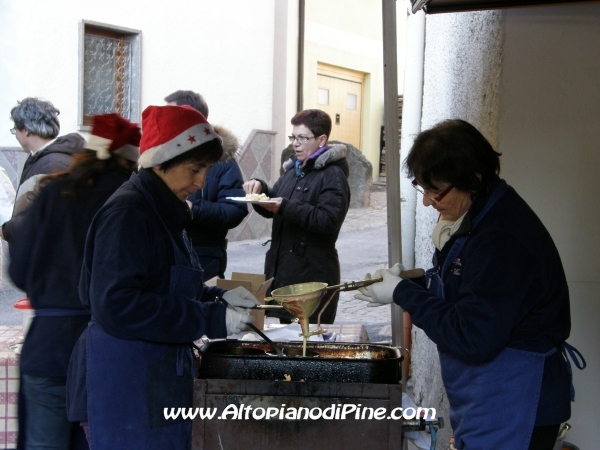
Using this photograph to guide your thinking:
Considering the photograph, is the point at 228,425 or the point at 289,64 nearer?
the point at 228,425

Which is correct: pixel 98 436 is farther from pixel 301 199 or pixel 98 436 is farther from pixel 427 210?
pixel 427 210

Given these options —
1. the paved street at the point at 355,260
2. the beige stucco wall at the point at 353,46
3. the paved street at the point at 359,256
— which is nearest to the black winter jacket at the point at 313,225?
the paved street at the point at 355,260

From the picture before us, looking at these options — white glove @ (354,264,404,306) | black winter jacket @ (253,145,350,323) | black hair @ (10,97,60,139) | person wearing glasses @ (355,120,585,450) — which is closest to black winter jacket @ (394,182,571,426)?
person wearing glasses @ (355,120,585,450)

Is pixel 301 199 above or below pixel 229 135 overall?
below

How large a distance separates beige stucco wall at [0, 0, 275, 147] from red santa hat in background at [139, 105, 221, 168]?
668cm

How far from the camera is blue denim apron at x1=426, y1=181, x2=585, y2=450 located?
2234 millimetres

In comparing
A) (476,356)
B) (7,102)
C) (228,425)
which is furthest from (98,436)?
(7,102)

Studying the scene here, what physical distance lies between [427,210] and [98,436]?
3.16 metres

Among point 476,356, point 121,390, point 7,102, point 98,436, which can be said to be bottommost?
point 98,436

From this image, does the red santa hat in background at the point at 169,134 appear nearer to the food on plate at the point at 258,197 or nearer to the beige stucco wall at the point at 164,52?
the food on plate at the point at 258,197

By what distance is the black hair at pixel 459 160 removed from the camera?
7.51 ft

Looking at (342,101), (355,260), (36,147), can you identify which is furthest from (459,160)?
(342,101)

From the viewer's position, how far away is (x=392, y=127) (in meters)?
3.15

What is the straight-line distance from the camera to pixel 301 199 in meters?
4.50
